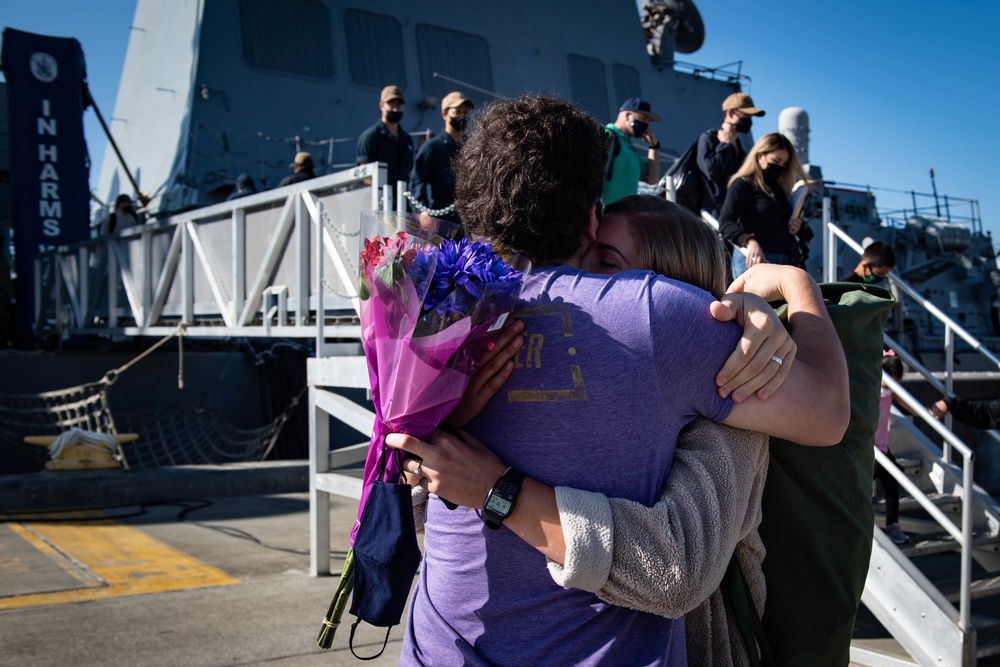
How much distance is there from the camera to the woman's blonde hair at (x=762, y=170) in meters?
5.23

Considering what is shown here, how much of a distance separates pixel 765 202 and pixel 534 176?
4202 millimetres

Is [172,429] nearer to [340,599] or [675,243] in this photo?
[340,599]

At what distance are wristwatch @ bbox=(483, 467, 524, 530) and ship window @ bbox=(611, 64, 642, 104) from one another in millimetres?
17872

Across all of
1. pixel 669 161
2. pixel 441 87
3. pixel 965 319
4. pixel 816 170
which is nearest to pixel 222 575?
pixel 441 87

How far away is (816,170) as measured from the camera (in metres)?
20.2

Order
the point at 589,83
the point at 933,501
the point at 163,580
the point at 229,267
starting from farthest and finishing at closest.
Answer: the point at 589,83 → the point at 229,267 → the point at 163,580 → the point at 933,501

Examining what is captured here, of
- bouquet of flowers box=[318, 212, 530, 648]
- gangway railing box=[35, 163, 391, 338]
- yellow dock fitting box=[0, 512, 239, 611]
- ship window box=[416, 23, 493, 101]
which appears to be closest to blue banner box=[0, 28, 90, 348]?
gangway railing box=[35, 163, 391, 338]

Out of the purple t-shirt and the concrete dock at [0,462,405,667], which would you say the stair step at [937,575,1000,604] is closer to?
the concrete dock at [0,462,405,667]

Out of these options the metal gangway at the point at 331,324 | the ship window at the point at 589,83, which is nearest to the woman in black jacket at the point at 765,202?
the metal gangway at the point at 331,324

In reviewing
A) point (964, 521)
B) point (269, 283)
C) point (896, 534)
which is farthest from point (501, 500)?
point (269, 283)

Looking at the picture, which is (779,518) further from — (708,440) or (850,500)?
(708,440)

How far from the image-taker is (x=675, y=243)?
60.0 inches

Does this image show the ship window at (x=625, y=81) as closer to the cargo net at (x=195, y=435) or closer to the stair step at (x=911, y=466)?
the cargo net at (x=195, y=435)

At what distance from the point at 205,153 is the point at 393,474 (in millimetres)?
13212
